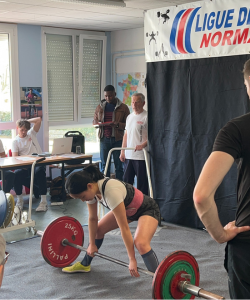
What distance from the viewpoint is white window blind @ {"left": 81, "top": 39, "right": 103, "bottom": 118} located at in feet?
24.2

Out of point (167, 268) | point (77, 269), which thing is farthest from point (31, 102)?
point (167, 268)

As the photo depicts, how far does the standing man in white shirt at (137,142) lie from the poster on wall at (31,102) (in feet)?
7.74

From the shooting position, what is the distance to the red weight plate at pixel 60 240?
3166mm

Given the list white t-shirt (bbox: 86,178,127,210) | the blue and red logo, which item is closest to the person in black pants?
white t-shirt (bbox: 86,178,127,210)

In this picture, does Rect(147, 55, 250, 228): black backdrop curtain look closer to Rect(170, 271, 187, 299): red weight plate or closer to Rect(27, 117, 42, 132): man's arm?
Rect(170, 271, 187, 299): red weight plate

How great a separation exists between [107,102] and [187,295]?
13.3ft

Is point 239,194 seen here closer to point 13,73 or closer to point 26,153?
point 26,153

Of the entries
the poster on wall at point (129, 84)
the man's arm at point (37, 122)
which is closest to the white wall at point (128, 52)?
the poster on wall at point (129, 84)

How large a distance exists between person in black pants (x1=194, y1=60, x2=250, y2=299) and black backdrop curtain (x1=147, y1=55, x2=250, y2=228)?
97.7 inches

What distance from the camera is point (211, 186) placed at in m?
1.35

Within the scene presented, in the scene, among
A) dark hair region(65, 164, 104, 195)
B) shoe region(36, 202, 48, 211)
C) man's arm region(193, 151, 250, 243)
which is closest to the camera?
man's arm region(193, 151, 250, 243)

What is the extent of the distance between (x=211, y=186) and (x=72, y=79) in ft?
20.3

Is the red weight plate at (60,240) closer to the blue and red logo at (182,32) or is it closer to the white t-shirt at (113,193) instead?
the white t-shirt at (113,193)

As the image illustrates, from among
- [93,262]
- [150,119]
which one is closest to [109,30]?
[150,119]
